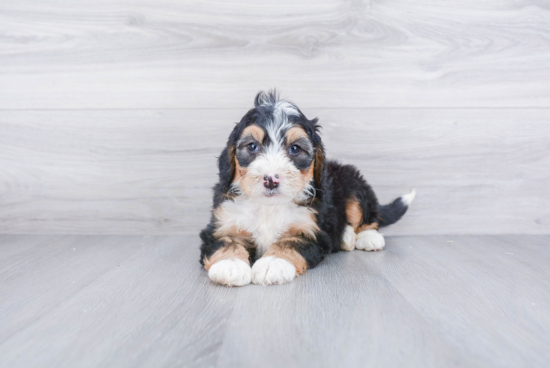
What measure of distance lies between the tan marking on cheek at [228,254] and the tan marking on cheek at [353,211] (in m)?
0.83

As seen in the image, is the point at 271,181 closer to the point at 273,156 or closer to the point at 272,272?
the point at 273,156

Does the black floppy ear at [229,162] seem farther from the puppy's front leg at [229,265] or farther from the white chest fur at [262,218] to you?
the puppy's front leg at [229,265]

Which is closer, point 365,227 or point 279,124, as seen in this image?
point 279,124

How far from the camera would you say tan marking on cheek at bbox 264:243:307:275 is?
1834 mm

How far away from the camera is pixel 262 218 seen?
204cm

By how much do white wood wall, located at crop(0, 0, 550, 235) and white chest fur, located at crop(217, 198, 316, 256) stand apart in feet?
2.75

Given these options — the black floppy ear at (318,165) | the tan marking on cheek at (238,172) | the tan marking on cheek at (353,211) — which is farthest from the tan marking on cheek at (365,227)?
the tan marking on cheek at (238,172)

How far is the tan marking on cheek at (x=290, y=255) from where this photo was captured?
1.83 metres

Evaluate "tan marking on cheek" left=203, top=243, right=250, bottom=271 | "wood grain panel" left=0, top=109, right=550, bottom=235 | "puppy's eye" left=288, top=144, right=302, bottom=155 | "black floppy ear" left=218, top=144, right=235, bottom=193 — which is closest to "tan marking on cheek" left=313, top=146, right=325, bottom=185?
"puppy's eye" left=288, top=144, right=302, bottom=155

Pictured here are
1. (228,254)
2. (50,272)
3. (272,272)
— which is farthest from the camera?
(50,272)

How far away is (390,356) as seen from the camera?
1.07 metres

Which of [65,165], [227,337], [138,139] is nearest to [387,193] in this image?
[138,139]

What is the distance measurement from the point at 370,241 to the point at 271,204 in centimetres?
77

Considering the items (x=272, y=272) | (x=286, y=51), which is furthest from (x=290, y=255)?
(x=286, y=51)
